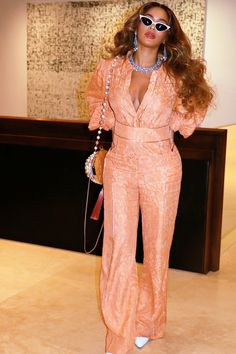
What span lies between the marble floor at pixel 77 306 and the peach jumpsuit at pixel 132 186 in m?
0.34

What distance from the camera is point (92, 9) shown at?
685cm

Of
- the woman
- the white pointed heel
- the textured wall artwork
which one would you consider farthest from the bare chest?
the textured wall artwork

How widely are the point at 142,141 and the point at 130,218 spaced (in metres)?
0.35

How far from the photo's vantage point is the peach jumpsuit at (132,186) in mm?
2621

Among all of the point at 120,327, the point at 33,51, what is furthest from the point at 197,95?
the point at 33,51

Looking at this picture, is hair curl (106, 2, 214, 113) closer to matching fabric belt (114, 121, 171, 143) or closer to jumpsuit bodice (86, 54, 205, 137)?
jumpsuit bodice (86, 54, 205, 137)

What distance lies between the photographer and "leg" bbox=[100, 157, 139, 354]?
2.67m

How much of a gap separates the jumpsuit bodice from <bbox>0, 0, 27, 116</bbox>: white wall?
4.94 meters

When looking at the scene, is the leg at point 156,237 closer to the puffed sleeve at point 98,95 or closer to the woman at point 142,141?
the woman at point 142,141

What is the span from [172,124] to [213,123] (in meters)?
3.38

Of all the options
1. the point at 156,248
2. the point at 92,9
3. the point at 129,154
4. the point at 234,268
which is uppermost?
the point at 92,9

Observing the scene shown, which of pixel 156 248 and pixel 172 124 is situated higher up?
pixel 172 124

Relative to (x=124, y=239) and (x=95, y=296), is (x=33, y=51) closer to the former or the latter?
(x=95, y=296)

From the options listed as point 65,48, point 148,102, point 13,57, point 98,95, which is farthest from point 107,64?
point 13,57
